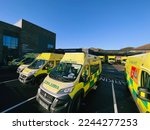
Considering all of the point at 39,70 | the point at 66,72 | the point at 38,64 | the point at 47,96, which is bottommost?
the point at 47,96

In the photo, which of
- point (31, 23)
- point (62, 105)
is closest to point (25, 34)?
point (31, 23)

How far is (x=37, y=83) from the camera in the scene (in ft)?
27.8

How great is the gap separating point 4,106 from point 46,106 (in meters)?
2.37

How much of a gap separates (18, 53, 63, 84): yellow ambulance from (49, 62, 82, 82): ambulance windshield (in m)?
3.11

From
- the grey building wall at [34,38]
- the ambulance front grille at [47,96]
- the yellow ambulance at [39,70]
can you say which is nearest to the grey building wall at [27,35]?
the grey building wall at [34,38]

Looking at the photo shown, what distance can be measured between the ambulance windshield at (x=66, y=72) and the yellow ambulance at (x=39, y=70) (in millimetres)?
3110

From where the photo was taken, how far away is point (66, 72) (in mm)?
5199

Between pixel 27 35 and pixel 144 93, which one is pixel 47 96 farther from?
pixel 27 35

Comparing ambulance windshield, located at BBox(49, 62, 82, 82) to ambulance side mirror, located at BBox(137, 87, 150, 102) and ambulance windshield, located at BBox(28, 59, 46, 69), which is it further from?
Result: ambulance windshield, located at BBox(28, 59, 46, 69)


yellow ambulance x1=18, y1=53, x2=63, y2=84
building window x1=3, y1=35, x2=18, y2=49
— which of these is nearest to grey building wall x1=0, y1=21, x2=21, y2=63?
building window x1=3, y1=35, x2=18, y2=49

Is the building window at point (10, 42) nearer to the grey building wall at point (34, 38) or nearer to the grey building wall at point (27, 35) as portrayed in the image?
the grey building wall at point (27, 35)

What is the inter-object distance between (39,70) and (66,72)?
3717 mm

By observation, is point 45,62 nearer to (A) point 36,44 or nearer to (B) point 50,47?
(A) point 36,44

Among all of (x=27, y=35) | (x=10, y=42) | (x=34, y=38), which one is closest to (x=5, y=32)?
(x=10, y=42)
